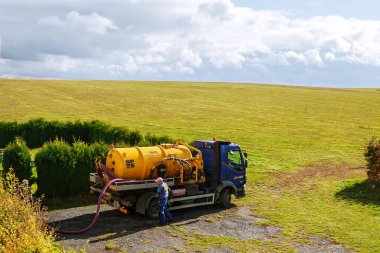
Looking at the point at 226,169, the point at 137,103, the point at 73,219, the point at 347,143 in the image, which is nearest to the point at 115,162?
the point at 73,219

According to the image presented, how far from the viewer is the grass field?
1881cm

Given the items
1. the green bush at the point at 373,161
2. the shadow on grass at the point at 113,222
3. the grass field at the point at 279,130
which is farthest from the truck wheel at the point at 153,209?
the green bush at the point at 373,161

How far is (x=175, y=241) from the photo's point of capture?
1518 cm

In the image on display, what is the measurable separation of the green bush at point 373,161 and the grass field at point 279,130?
0.97m

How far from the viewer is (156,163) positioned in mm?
17578

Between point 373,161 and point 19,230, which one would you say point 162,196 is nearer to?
point 19,230

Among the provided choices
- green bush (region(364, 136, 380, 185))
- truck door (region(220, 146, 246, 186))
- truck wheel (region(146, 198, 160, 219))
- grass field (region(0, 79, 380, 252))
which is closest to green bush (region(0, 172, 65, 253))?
truck wheel (region(146, 198, 160, 219))

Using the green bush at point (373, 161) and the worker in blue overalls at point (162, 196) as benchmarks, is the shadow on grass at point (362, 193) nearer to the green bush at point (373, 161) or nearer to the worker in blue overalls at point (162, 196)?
the green bush at point (373, 161)

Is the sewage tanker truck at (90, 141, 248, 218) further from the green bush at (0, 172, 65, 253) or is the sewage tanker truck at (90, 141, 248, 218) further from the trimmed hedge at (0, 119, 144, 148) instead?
the trimmed hedge at (0, 119, 144, 148)

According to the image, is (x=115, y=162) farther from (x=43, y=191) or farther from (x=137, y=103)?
(x=137, y=103)

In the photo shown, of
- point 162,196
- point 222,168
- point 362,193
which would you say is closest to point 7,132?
point 222,168

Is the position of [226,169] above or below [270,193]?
above

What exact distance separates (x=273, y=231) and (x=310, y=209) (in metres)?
3.88

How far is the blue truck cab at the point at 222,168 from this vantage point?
19453 millimetres
